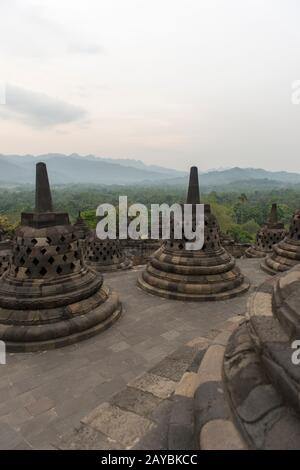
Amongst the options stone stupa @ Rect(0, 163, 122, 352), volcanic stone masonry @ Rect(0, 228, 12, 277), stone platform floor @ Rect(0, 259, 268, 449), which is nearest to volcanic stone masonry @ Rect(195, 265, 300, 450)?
stone platform floor @ Rect(0, 259, 268, 449)

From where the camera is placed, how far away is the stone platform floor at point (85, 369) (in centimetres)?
347

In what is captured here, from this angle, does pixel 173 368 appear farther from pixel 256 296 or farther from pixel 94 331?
pixel 94 331

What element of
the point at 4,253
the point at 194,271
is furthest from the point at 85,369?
the point at 4,253

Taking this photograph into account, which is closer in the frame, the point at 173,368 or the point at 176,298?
the point at 173,368

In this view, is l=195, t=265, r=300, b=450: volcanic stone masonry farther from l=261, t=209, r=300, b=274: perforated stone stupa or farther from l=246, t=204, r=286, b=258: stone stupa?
l=246, t=204, r=286, b=258: stone stupa

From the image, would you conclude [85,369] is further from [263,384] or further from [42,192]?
[42,192]

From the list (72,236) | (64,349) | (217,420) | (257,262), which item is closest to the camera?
(217,420)

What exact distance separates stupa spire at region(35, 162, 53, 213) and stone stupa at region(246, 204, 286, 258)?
496 inches

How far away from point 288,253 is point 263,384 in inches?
359

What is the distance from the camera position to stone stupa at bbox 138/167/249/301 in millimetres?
7898
